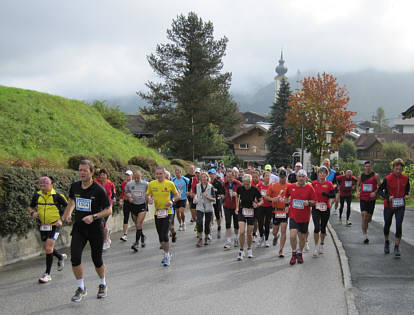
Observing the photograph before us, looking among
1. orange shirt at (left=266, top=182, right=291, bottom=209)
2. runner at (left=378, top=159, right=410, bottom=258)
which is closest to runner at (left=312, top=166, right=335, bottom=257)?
orange shirt at (left=266, top=182, right=291, bottom=209)

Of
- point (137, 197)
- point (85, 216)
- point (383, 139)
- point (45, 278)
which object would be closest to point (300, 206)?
point (137, 197)

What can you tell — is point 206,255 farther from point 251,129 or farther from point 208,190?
point 251,129

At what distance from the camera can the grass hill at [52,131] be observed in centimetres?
1883

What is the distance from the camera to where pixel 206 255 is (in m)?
9.23

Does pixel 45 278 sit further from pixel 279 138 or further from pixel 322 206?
pixel 279 138

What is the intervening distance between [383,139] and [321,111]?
66.7 m

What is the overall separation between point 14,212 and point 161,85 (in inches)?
1256

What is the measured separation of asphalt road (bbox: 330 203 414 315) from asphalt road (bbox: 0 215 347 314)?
1.19ft

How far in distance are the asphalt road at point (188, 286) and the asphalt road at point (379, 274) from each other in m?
0.36

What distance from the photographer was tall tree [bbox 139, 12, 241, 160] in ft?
122

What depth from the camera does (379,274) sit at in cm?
757

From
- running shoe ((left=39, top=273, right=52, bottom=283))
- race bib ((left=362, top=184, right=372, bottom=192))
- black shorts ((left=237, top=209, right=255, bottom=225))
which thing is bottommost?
running shoe ((left=39, top=273, right=52, bottom=283))

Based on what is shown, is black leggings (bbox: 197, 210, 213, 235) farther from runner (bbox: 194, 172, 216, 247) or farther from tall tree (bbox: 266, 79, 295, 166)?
tall tree (bbox: 266, 79, 295, 166)

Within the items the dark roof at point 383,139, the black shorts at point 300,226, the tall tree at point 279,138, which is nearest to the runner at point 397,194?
the black shorts at point 300,226
